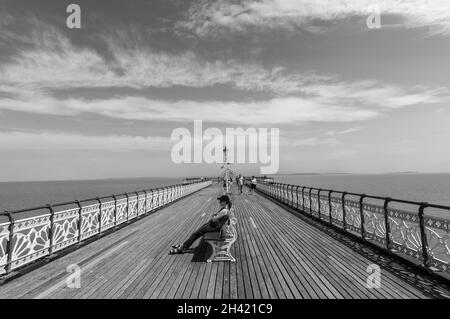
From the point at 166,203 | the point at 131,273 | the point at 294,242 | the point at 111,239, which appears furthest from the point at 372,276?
the point at 166,203

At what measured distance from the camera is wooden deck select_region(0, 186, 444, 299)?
5184 mm

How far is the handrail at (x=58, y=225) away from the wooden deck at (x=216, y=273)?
520 millimetres

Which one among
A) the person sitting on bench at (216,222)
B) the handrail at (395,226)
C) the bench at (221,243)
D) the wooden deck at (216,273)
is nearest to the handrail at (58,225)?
the wooden deck at (216,273)

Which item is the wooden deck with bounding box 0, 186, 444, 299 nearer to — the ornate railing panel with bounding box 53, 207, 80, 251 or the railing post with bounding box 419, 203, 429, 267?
the ornate railing panel with bounding box 53, 207, 80, 251

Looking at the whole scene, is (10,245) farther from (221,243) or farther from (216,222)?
(221,243)

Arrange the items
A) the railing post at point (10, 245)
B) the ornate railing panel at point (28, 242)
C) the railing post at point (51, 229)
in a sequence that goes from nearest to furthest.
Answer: the railing post at point (10, 245) → the ornate railing panel at point (28, 242) → the railing post at point (51, 229)

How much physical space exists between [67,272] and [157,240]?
3450 millimetres

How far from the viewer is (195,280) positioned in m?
5.79

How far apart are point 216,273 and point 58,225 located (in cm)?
542

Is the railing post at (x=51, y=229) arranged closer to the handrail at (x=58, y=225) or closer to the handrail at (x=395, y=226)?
the handrail at (x=58, y=225)

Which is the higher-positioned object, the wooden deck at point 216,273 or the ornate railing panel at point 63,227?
the ornate railing panel at point 63,227

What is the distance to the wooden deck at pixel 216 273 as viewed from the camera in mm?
5184

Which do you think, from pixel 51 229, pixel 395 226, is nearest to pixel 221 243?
pixel 395 226

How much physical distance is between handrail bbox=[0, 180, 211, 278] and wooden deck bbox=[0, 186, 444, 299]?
1.70 feet
